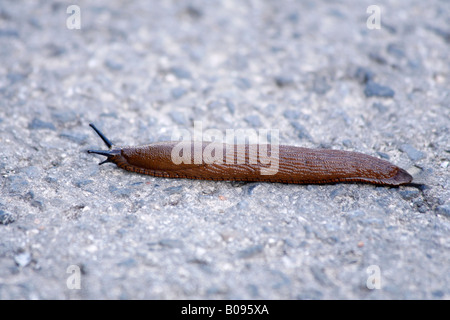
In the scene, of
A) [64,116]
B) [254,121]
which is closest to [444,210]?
[254,121]

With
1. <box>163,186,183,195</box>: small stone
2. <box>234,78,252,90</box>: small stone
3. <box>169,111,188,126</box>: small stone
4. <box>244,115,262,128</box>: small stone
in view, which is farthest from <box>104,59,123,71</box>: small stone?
<box>163,186,183,195</box>: small stone

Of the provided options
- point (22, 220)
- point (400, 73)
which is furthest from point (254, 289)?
point (400, 73)

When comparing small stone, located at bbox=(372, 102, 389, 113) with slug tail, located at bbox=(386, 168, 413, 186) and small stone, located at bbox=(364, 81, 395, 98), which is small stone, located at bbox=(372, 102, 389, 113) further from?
slug tail, located at bbox=(386, 168, 413, 186)

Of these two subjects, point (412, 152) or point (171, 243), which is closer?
point (171, 243)

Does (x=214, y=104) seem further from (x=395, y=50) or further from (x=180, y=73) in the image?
(x=395, y=50)

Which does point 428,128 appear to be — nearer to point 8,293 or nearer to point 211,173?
point 211,173

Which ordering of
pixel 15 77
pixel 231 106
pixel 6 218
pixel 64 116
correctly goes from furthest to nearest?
pixel 15 77
pixel 231 106
pixel 64 116
pixel 6 218
